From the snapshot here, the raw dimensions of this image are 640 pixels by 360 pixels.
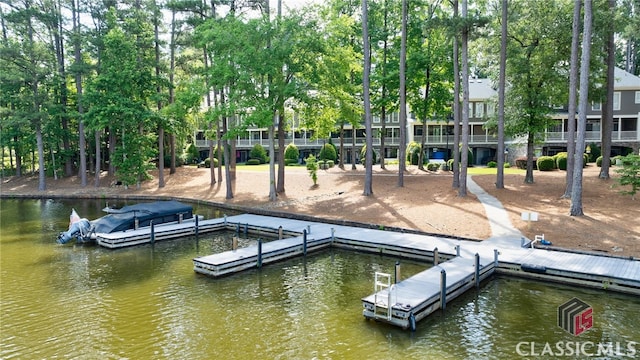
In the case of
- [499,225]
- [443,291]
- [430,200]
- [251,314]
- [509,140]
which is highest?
[509,140]

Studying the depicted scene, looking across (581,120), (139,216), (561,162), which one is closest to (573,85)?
(581,120)

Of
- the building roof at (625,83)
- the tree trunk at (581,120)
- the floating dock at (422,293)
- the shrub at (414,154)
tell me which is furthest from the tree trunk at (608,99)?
the building roof at (625,83)

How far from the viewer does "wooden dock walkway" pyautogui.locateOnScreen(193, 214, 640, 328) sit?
11.0m

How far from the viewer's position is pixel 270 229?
20.8 m

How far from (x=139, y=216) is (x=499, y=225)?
15754 millimetres

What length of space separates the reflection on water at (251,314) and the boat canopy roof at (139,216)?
2.99m

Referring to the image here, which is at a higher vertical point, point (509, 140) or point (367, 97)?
point (367, 97)

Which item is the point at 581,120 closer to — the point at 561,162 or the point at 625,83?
the point at 561,162

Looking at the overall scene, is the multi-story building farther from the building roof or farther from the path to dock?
the path to dock

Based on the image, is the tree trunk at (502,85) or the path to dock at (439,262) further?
the tree trunk at (502,85)

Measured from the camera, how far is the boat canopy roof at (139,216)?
19.6 meters

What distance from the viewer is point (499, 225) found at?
18844 mm

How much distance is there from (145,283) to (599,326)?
40.1ft

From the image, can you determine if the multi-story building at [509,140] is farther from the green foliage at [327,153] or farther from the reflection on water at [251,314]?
the reflection on water at [251,314]
